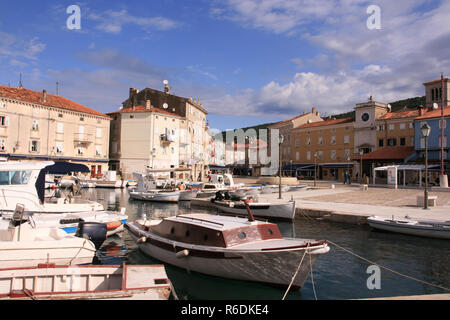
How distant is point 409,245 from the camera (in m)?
14.8

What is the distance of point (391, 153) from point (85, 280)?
5266 centimetres

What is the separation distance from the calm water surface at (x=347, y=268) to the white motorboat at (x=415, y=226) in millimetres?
291

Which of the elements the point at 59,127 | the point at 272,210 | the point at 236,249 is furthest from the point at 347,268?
the point at 59,127

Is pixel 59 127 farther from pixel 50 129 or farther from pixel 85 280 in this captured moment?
pixel 85 280

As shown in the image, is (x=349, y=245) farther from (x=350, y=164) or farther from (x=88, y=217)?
(x=350, y=164)

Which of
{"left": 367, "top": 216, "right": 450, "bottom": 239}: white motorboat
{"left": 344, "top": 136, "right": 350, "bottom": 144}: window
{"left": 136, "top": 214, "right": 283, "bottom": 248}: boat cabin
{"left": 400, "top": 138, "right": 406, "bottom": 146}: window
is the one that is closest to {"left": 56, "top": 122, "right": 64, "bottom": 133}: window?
{"left": 344, "top": 136, "right": 350, "bottom": 144}: window

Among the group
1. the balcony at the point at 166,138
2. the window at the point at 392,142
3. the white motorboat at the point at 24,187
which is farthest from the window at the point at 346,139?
the white motorboat at the point at 24,187

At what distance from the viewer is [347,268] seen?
1136 centimetres

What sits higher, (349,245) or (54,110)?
(54,110)

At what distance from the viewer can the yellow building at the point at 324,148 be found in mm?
63166

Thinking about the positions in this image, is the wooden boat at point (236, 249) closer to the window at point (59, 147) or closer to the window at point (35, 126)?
the window at point (35, 126)
